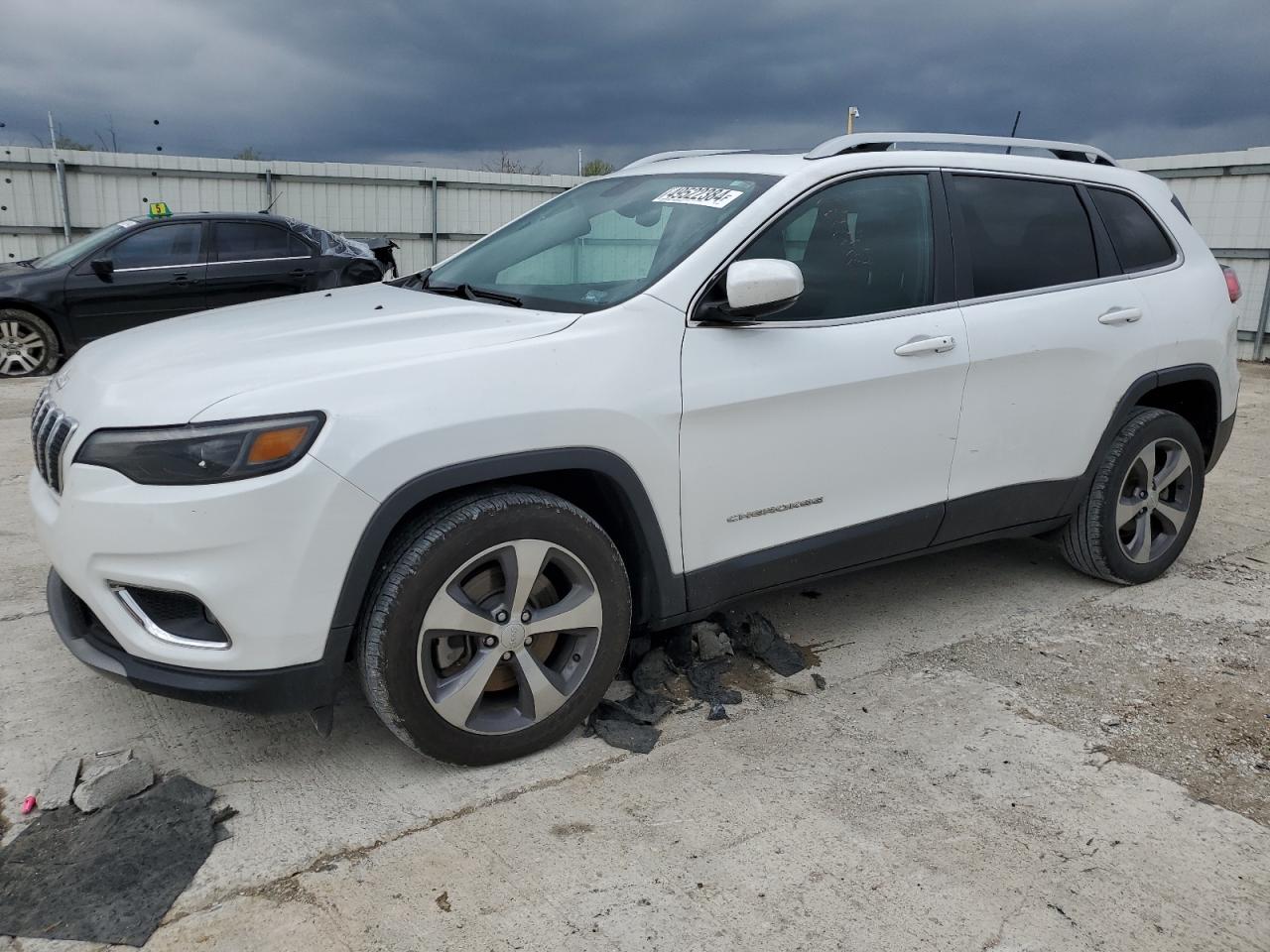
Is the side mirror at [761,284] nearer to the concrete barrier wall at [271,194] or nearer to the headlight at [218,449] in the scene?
the headlight at [218,449]

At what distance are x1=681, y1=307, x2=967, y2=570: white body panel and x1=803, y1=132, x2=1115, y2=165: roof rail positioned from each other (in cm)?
64

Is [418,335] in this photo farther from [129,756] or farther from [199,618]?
[129,756]

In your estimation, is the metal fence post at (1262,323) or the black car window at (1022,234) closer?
the black car window at (1022,234)

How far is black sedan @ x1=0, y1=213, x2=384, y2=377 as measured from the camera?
9562mm

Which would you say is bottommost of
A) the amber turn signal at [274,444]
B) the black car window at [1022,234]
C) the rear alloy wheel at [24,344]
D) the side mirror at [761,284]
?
the rear alloy wheel at [24,344]

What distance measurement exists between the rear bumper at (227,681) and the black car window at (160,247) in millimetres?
8254

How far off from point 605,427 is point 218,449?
1005 mm

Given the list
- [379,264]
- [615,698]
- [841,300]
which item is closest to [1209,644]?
[841,300]

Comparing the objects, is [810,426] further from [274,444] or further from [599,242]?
[274,444]

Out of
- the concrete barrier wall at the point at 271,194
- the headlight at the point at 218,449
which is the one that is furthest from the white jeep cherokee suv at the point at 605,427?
the concrete barrier wall at the point at 271,194

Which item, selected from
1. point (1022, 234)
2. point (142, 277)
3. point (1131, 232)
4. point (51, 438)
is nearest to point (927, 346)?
point (1022, 234)

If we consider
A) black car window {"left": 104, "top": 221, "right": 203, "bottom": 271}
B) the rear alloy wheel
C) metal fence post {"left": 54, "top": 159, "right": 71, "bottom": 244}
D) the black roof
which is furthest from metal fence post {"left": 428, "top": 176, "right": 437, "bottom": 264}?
the rear alloy wheel

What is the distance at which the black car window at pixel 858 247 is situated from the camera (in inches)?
130

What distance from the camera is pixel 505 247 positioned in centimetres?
395
